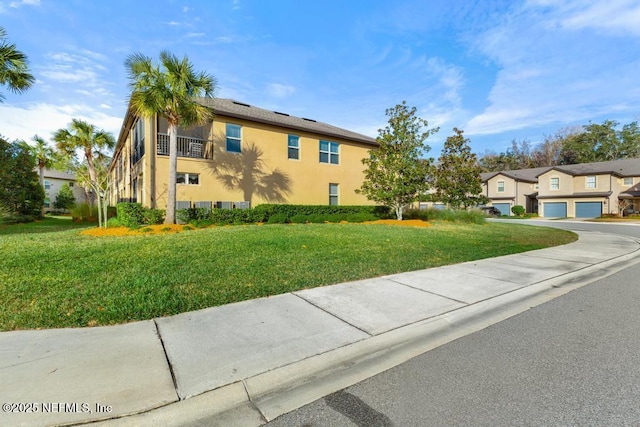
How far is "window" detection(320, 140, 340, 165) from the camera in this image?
18938mm

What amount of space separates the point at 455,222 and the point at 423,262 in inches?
529

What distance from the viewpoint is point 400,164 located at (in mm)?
16031

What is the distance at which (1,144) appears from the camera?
18.4m

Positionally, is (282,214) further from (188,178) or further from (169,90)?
(169,90)

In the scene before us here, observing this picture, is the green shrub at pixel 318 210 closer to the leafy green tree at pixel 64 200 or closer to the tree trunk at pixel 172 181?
the tree trunk at pixel 172 181

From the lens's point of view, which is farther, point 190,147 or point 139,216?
point 190,147

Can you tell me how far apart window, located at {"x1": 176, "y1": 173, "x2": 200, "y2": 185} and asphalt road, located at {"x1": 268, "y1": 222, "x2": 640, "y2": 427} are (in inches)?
541

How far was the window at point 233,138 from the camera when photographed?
15.4 m

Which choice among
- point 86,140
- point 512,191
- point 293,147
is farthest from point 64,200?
point 512,191

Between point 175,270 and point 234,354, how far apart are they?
314 cm

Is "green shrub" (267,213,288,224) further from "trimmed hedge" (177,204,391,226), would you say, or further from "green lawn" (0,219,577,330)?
"green lawn" (0,219,577,330)

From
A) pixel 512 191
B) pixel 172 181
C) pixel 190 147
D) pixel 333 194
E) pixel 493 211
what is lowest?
pixel 493 211

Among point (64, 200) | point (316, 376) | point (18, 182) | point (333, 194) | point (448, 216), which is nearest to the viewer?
point (316, 376)

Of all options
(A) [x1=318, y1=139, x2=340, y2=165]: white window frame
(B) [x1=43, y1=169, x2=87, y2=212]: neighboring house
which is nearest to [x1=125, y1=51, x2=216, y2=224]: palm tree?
(A) [x1=318, y1=139, x2=340, y2=165]: white window frame
